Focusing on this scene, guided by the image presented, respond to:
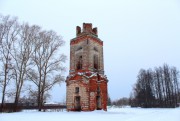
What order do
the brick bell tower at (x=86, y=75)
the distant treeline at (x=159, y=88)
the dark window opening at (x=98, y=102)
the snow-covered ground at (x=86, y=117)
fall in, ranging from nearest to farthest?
the snow-covered ground at (x=86, y=117)
the brick bell tower at (x=86, y=75)
the dark window opening at (x=98, y=102)
the distant treeline at (x=159, y=88)

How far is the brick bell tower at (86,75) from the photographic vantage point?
24516 mm

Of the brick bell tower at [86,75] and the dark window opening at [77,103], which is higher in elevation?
the brick bell tower at [86,75]

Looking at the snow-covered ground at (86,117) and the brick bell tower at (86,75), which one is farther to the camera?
the brick bell tower at (86,75)

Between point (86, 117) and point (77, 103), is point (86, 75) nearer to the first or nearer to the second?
point (77, 103)

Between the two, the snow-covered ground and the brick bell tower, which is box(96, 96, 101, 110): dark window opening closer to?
the brick bell tower

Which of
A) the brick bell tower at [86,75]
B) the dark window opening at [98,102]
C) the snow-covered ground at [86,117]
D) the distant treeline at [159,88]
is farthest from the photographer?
the distant treeline at [159,88]

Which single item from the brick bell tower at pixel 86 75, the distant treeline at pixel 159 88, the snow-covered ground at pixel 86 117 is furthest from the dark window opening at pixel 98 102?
the distant treeline at pixel 159 88

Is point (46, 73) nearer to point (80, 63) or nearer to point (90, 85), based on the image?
point (80, 63)

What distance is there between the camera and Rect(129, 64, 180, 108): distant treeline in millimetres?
51594

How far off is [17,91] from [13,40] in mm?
7664

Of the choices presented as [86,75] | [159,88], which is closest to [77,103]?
[86,75]

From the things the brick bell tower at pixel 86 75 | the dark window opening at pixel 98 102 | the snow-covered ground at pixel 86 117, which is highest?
the brick bell tower at pixel 86 75

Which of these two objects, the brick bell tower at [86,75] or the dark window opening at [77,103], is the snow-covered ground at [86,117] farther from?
the dark window opening at [77,103]

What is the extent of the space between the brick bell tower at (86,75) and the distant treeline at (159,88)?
107 feet
